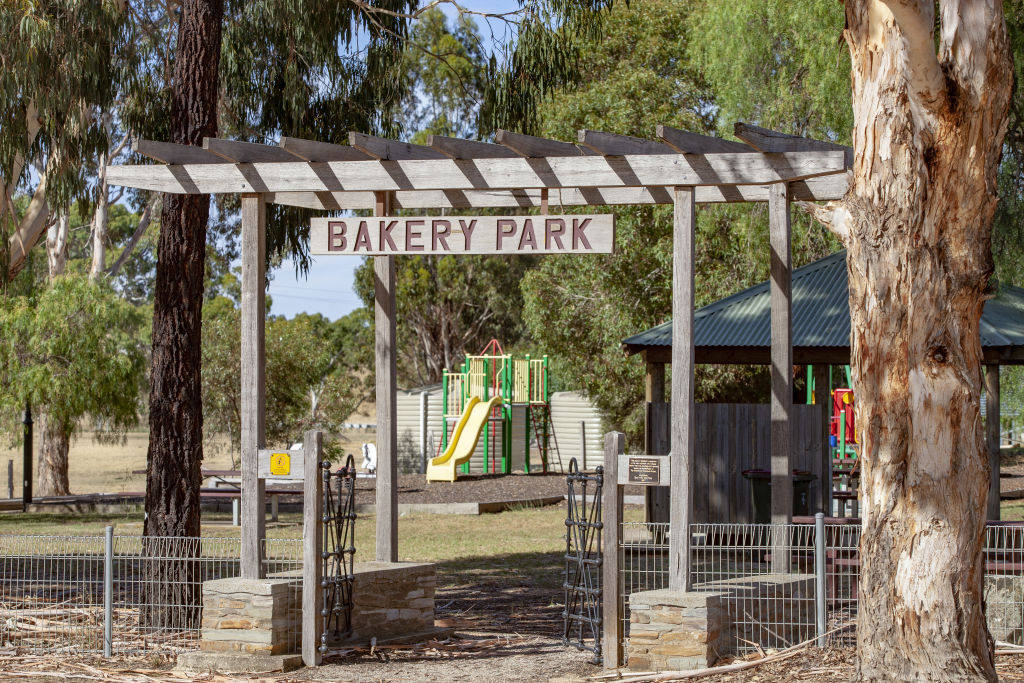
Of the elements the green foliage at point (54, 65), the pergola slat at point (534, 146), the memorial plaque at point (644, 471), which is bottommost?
the memorial plaque at point (644, 471)

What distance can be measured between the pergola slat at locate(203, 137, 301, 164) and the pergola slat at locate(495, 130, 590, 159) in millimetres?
1614

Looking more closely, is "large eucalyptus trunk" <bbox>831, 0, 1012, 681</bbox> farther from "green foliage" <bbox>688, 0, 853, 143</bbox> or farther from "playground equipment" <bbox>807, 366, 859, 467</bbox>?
"playground equipment" <bbox>807, 366, 859, 467</bbox>

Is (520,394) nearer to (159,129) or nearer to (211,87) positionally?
(159,129)

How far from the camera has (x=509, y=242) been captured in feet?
26.7

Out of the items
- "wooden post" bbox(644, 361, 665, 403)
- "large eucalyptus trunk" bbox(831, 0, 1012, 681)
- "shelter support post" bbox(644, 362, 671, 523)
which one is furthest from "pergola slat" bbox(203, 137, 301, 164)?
"wooden post" bbox(644, 361, 665, 403)

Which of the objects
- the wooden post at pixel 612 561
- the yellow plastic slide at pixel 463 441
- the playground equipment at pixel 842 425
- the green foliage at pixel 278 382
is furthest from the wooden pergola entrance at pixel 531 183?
the green foliage at pixel 278 382

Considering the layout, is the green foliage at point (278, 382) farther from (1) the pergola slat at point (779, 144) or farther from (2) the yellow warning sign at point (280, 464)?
(1) the pergola slat at point (779, 144)

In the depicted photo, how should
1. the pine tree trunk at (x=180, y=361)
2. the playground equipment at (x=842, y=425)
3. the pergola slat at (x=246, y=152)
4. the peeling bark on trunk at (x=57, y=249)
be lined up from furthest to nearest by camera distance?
the peeling bark on trunk at (x=57, y=249) < the playground equipment at (x=842, y=425) < the pine tree trunk at (x=180, y=361) < the pergola slat at (x=246, y=152)

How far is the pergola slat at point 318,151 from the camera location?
320 inches

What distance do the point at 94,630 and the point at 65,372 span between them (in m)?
14.4

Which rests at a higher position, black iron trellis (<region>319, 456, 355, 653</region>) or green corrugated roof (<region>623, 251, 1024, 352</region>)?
green corrugated roof (<region>623, 251, 1024, 352</region>)

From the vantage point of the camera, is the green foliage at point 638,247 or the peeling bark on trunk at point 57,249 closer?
the green foliage at point 638,247

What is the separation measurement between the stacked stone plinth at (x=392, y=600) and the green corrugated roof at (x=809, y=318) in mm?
5934

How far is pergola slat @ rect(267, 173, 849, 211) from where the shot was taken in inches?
347
